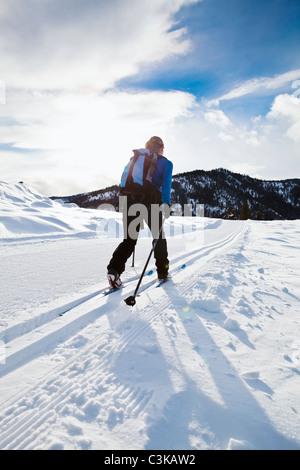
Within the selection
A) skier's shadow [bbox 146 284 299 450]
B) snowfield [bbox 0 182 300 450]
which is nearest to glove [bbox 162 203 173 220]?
snowfield [bbox 0 182 300 450]

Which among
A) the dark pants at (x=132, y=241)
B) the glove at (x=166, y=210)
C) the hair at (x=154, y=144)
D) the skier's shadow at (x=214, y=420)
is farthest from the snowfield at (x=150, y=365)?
the hair at (x=154, y=144)

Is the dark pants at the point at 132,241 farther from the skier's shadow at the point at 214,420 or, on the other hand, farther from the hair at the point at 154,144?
the skier's shadow at the point at 214,420

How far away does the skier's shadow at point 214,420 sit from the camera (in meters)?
1.02

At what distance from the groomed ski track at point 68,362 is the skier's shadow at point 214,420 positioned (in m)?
0.13

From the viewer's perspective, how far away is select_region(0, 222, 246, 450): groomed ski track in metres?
1.15

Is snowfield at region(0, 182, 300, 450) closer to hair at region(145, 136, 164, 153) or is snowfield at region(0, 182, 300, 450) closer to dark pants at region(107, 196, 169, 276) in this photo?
dark pants at region(107, 196, 169, 276)

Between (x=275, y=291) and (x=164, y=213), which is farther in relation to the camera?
(x=164, y=213)

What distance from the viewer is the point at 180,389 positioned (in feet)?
4.31

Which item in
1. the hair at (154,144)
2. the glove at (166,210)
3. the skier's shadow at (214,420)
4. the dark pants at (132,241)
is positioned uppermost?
the hair at (154,144)

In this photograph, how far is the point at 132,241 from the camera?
10.5 ft

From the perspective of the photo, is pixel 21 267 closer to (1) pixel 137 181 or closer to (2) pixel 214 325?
(1) pixel 137 181

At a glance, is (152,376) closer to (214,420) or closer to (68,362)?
(214,420)
